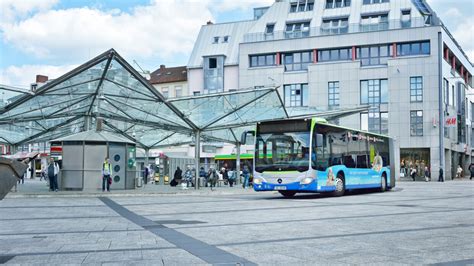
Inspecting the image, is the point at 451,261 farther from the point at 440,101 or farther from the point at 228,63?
the point at 228,63

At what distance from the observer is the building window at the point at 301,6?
2669 inches

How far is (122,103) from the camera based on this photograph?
31047 mm

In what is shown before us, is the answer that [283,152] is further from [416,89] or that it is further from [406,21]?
[406,21]

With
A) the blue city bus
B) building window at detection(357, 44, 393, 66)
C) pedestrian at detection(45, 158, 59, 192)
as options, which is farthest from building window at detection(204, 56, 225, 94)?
the blue city bus

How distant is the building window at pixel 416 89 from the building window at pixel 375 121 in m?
3.34

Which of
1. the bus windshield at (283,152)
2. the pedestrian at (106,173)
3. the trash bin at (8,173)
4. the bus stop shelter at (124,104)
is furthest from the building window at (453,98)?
the trash bin at (8,173)

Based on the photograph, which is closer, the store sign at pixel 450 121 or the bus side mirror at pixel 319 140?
the bus side mirror at pixel 319 140

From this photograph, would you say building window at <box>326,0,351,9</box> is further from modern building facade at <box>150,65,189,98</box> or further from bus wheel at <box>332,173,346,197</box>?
bus wheel at <box>332,173,346,197</box>

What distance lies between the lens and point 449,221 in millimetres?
13594

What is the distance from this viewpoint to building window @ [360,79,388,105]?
202 ft

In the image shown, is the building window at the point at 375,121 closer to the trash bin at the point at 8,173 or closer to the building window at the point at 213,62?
the building window at the point at 213,62

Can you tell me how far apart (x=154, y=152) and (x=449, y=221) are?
67269 mm

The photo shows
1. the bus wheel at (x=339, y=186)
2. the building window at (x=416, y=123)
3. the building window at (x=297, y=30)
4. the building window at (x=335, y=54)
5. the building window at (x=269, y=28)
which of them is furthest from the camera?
the building window at (x=269, y=28)

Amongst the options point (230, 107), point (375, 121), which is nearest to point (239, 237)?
point (230, 107)
